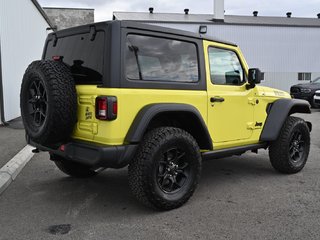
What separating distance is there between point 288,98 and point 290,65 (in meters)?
24.4

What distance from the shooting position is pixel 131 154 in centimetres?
364

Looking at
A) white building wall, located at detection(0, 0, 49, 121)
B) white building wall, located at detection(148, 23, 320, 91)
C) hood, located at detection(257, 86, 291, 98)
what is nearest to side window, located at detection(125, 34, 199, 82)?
hood, located at detection(257, 86, 291, 98)

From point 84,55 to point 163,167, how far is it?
148cm

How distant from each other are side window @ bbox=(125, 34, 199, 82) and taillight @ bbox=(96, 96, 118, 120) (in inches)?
13.8

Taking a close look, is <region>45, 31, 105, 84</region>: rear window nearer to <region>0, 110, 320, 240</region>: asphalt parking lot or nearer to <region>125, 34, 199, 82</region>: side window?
<region>125, 34, 199, 82</region>: side window

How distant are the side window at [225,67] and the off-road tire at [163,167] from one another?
102 cm

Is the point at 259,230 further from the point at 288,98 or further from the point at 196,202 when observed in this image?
the point at 288,98

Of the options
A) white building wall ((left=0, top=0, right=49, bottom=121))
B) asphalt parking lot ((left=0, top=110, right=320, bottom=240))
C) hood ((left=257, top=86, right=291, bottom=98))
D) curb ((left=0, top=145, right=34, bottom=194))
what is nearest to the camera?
asphalt parking lot ((left=0, top=110, right=320, bottom=240))

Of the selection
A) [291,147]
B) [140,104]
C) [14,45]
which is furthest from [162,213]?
[14,45]

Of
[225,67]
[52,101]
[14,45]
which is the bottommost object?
[52,101]

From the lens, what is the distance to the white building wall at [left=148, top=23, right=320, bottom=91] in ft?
88.2

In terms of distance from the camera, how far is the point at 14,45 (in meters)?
11.0

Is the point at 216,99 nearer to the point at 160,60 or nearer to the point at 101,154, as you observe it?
the point at 160,60

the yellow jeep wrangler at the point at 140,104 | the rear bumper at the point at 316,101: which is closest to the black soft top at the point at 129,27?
the yellow jeep wrangler at the point at 140,104
